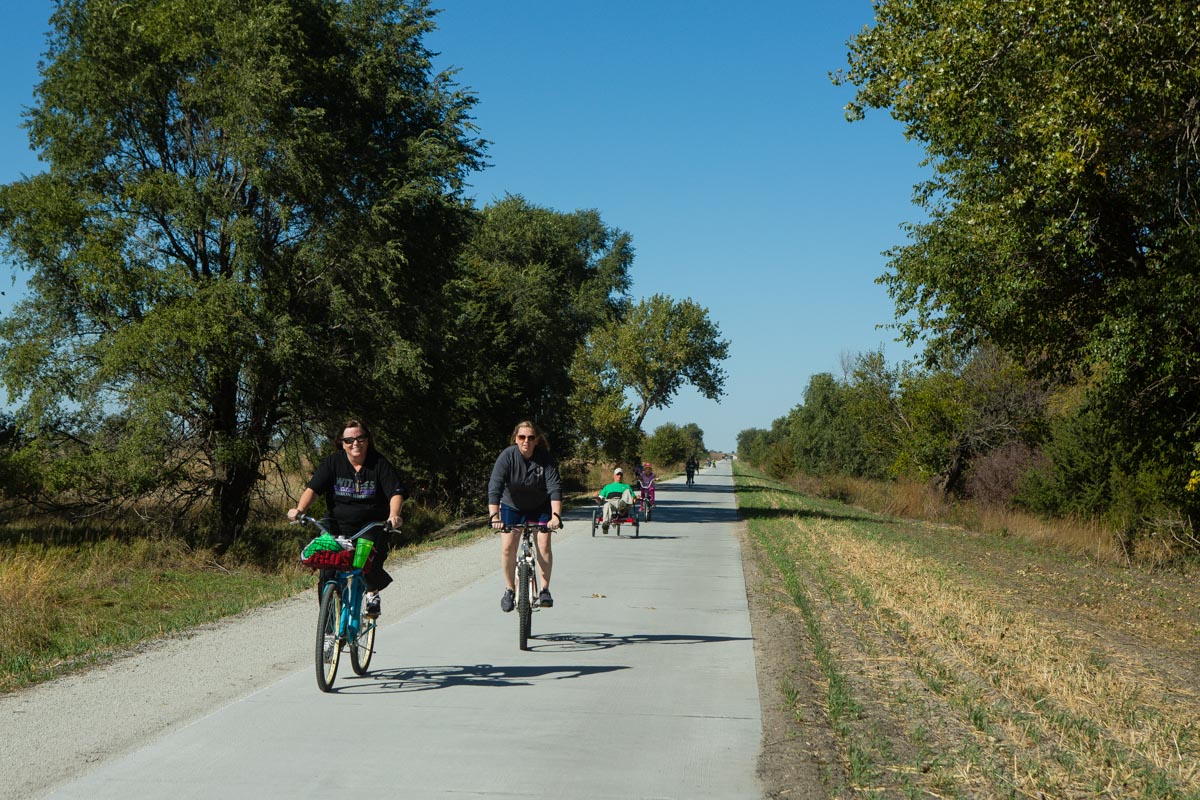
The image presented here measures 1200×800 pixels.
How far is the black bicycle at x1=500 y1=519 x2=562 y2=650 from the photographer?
919 cm

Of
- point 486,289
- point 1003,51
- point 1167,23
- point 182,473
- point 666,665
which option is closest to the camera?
point 666,665

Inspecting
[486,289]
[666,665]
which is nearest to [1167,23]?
[666,665]

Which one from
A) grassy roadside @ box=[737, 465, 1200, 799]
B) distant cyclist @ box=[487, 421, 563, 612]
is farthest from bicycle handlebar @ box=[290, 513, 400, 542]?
grassy roadside @ box=[737, 465, 1200, 799]

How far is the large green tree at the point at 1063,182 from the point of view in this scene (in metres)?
13.0

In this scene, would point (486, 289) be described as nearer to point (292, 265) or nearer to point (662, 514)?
point (662, 514)

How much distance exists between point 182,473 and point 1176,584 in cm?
1919

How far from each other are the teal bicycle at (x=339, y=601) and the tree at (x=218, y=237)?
13496 mm

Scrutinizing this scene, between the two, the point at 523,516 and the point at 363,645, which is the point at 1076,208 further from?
the point at 363,645

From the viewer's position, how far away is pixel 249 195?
76.6 ft

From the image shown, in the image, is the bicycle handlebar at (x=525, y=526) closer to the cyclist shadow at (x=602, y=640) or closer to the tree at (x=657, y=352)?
the cyclist shadow at (x=602, y=640)

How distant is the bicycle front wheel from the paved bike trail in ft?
0.38

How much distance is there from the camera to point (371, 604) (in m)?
7.86

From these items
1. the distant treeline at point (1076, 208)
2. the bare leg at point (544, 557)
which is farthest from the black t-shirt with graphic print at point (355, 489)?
the distant treeline at point (1076, 208)

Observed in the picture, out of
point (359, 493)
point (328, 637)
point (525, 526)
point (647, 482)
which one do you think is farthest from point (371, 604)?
point (647, 482)
